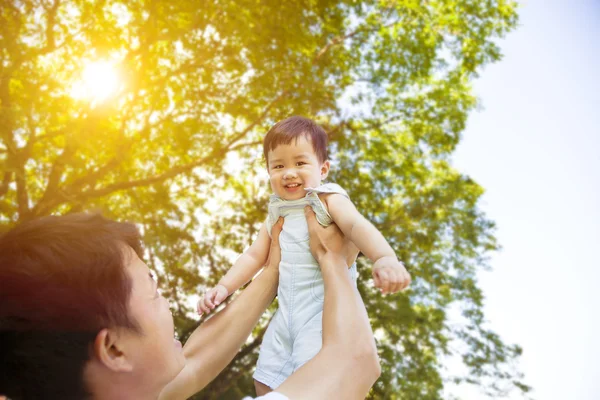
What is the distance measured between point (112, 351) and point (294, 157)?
132 centimetres

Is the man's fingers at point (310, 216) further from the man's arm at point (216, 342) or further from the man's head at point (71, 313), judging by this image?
the man's head at point (71, 313)

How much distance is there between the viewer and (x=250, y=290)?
1980mm

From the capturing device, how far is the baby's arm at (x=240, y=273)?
→ 205 centimetres

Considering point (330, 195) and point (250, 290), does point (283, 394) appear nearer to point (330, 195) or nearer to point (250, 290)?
point (250, 290)

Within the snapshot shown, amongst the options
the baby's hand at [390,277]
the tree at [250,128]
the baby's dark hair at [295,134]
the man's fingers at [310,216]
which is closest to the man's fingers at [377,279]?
the baby's hand at [390,277]

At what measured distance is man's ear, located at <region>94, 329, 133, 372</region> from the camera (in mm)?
1109

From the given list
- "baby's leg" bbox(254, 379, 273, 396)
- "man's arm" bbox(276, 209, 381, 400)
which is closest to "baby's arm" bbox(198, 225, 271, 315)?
"baby's leg" bbox(254, 379, 273, 396)

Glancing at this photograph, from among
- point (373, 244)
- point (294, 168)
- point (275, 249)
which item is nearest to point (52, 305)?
point (373, 244)

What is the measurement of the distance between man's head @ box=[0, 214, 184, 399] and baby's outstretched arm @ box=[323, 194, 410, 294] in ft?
2.28

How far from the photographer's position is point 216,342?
5.83 ft

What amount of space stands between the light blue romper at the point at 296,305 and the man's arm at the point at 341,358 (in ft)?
1.54

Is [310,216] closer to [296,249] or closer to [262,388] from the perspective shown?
[296,249]

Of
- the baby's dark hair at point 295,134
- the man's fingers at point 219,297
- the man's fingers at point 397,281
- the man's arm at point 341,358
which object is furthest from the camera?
the baby's dark hair at point 295,134

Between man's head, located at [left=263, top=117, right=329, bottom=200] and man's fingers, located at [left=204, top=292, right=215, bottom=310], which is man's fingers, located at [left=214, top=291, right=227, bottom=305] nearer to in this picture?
man's fingers, located at [left=204, top=292, right=215, bottom=310]
